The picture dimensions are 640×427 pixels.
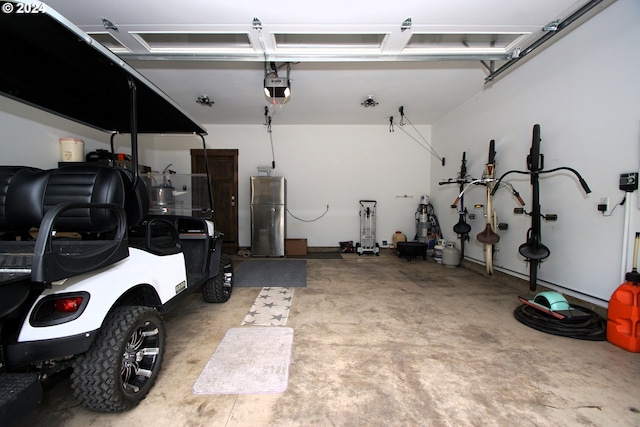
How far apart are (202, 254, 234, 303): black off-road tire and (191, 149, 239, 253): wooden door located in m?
3.09

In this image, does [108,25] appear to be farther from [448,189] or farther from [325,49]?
[448,189]

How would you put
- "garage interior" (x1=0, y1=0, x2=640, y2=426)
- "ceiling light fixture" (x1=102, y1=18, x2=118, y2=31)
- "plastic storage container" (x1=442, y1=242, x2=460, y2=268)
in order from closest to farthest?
"garage interior" (x1=0, y1=0, x2=640, y2=426), "ceiling light fixture" (x1=102, y1=18, x2=118, y2=31), "plastic storage container" (x1=442, y1=242, x2=460, y2=268)

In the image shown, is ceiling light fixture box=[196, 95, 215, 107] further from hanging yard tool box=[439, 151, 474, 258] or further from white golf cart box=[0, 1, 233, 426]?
hanging yard tool box=[439, 151, 474, 258]

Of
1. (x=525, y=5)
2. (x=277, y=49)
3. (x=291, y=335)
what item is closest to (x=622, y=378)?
(x=291, y=335)

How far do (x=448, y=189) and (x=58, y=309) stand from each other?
5791 millimetres

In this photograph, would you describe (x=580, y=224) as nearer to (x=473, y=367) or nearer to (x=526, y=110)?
(x=526, y=110)

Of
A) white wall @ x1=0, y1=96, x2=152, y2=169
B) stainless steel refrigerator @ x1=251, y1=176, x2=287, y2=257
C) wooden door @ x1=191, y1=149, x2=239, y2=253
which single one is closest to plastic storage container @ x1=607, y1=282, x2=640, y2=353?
stainless steel refrigerator @ x1=251, y1=176, x2=287, y2=257

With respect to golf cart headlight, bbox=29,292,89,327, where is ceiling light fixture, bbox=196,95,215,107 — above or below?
above

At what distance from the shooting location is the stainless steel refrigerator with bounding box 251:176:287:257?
18.3 ft

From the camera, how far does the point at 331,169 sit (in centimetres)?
605

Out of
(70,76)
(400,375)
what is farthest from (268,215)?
(400,375)

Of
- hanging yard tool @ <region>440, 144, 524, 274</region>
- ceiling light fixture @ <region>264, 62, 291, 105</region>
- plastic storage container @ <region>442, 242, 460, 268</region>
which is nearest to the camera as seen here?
ceiling light fixture @ <region>264, 62, 291, 105</region>

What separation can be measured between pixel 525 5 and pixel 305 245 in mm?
4811

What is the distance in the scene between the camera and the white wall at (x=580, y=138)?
2.34 metres
